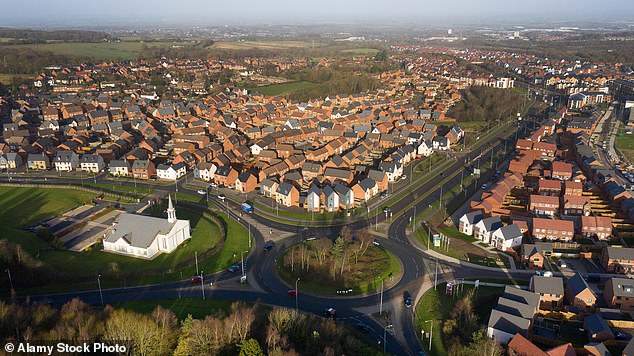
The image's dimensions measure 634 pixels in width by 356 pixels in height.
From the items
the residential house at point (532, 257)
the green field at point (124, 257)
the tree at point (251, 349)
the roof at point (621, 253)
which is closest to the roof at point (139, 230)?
the green field at point (124, 257)

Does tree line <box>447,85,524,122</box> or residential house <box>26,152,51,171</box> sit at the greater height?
tree line <box>447,85,524,122</box>

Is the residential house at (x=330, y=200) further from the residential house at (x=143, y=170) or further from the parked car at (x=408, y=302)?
the residential house at (x=143, y=170)

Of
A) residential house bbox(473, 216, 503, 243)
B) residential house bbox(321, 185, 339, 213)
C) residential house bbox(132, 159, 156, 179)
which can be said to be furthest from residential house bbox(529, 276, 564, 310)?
residential house bbox(132, 159, 156, 179)

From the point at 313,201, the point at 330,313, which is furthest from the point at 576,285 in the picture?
the point at 313,201

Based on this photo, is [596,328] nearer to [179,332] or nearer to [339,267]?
[339,267]

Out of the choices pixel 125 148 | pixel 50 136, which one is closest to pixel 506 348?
pixel 125 148

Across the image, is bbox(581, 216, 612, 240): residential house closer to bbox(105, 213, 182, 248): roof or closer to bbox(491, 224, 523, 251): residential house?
bbox(491, 224, 523, 251): residential house
